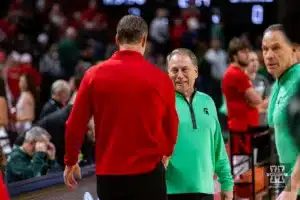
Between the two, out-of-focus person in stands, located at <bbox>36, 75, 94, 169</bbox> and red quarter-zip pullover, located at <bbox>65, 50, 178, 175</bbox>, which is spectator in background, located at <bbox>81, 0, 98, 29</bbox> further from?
red quarter-zip pullover, located at <bbox>65, 50, 178, 175</bbox>

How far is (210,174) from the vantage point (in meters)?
5.06

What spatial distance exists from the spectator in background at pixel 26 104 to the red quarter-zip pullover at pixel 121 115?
258 inches

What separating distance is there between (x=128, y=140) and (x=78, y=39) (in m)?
13.0

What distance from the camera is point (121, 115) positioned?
14.3 feet

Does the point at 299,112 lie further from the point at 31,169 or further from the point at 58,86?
the point at 58,86

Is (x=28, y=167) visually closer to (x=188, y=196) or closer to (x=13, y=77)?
(x=188, y=196)

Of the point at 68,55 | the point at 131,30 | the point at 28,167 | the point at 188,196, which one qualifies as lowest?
the point at 28,167

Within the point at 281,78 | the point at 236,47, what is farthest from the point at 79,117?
the point at 236,47

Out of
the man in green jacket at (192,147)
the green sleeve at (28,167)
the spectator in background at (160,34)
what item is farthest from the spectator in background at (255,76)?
the spectator in background at (160,34)

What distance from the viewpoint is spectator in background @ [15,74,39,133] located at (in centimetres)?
1093

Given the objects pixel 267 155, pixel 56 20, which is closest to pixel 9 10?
pixel 56 20

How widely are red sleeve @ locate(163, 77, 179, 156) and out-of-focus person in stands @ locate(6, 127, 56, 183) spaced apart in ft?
9.04

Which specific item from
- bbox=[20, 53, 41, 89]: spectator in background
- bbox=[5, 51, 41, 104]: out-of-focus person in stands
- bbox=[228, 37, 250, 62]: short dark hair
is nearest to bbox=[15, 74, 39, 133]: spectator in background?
bbox=[5, 51, 41, 104]: out-of-focus person in stands

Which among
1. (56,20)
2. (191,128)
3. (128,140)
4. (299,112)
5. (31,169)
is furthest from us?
(56,20)
